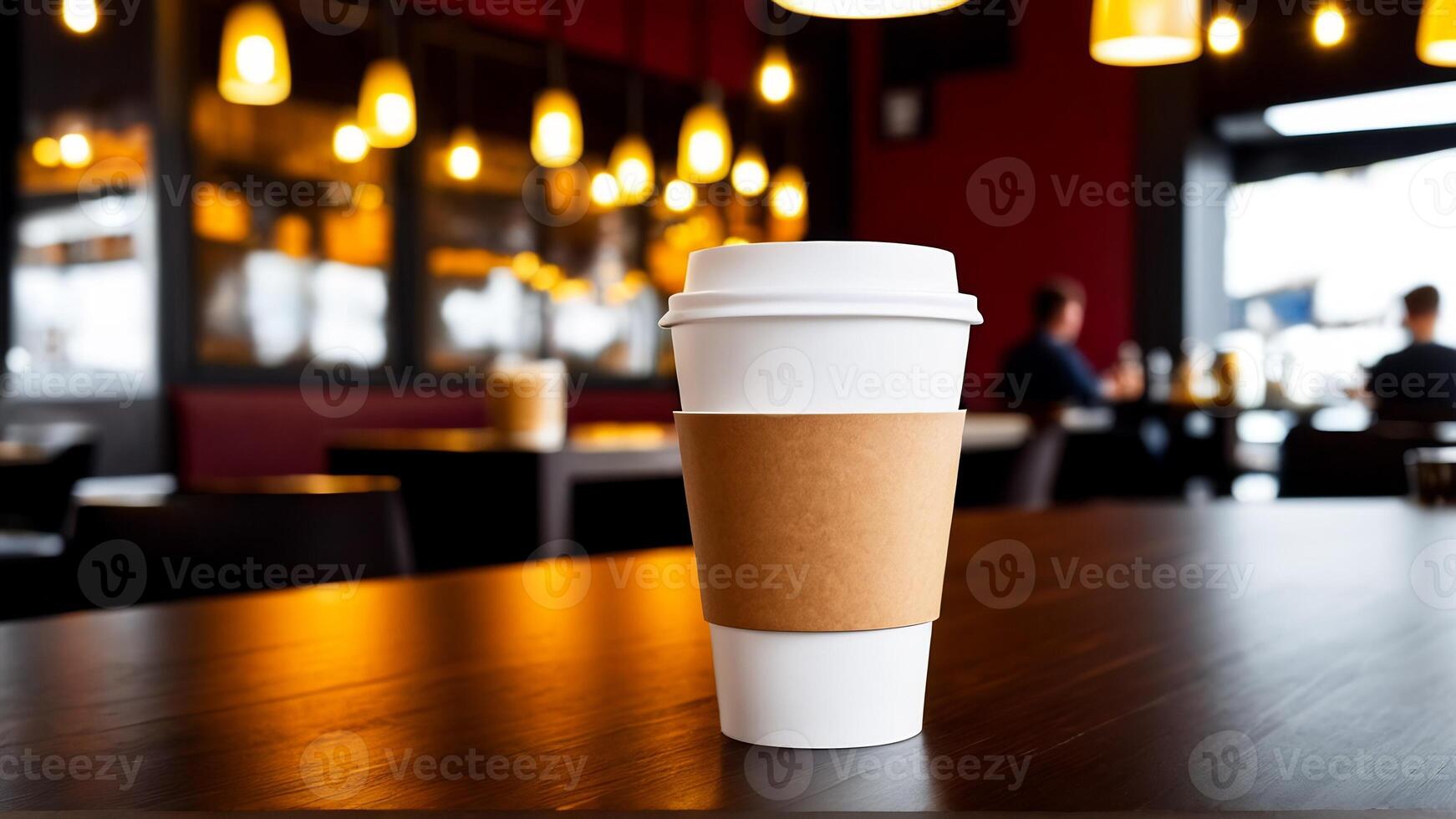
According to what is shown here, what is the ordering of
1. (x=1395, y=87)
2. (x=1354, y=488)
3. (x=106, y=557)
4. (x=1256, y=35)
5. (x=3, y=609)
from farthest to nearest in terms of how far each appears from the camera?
(x=1256, y=35)
(x=1395, y=87)
(x=1354, y=488)
(x=3, y=609)
(x=106, y=557)

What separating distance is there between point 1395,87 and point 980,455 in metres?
3.40

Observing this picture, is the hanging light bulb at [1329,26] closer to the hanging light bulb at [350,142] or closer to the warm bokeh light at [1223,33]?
the warm bokeh light at [1223,33]

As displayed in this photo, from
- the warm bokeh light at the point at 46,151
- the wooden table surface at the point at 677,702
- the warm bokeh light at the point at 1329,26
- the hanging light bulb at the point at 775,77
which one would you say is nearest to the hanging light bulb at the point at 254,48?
the hanging light bulb at the point at 775,77

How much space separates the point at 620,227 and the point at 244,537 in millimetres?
5936

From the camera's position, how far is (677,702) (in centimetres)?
54

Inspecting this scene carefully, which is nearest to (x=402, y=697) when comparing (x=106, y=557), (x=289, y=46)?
(x=106, y=557)

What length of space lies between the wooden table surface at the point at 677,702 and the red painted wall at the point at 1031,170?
6373 millimetres

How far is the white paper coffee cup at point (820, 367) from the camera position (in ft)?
1.49

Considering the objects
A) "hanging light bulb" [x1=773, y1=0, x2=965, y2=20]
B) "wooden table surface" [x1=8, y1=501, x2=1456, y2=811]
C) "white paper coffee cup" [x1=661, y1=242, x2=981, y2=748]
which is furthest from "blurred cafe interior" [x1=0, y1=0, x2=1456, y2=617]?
"white paper coffee cup" [x1=661, y1=242, x2=981, y2=748]

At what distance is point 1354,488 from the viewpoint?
2250 millimetres

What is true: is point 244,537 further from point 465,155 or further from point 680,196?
point 680,196

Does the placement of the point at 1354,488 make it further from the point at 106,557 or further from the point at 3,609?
the point at 3,609

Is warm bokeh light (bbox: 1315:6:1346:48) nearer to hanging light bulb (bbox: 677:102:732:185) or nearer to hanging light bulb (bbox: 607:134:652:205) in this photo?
hanging light bulb (bbox: 677:102:732:185)

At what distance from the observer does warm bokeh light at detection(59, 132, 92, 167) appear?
4879 mm
